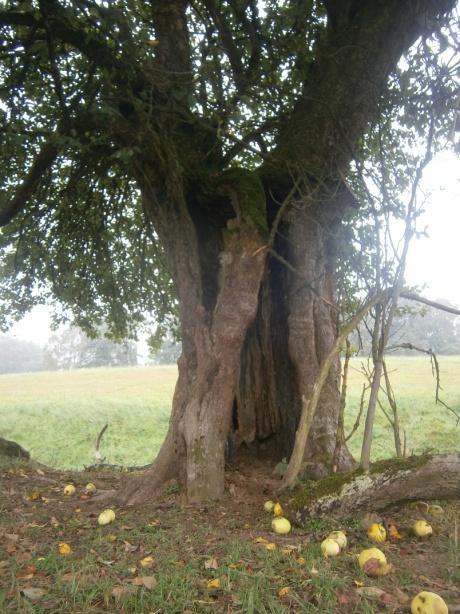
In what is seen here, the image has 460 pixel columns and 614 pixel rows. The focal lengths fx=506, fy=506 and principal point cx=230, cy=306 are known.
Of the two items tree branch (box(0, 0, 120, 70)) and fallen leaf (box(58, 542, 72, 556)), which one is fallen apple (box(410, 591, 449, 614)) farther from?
tree branch (box(0, 0, 120, 70))

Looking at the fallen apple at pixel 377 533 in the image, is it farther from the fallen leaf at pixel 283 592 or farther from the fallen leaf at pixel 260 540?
the fallen leaf at pixel 283 592

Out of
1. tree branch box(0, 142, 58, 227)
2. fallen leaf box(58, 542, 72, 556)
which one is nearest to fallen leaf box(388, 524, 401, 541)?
fallen leaf box(58, 542, 72, 556)

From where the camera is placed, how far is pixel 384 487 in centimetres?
410

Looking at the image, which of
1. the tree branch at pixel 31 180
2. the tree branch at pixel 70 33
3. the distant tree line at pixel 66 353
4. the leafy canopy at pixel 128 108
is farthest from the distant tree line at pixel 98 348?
the tree branch at pixel 70 33

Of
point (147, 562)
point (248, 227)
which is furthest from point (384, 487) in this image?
point (248, 227)

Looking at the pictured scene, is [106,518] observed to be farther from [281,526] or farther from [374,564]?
[374,564]

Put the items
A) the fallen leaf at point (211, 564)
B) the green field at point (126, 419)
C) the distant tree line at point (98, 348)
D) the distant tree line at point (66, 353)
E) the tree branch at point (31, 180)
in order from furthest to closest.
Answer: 1. the distant tree line at point (66, 353)
2. the distant tree line at point (98, 348)
3. the green field at point (126, 419)
4. the tree branch at point (31, 180)
5. the fallen leaf at point (211, 564)

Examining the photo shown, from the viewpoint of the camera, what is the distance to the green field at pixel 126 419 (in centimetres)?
1834

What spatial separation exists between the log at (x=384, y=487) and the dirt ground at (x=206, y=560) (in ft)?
0.38

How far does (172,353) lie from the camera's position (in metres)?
61.8

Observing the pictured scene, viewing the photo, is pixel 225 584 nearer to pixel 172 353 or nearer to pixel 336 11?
pixel 336 11

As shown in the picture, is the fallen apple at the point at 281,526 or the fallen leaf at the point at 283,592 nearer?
the fallen leaf at the point at 283,592

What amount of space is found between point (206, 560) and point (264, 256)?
10.3 ft

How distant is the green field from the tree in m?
9.93
